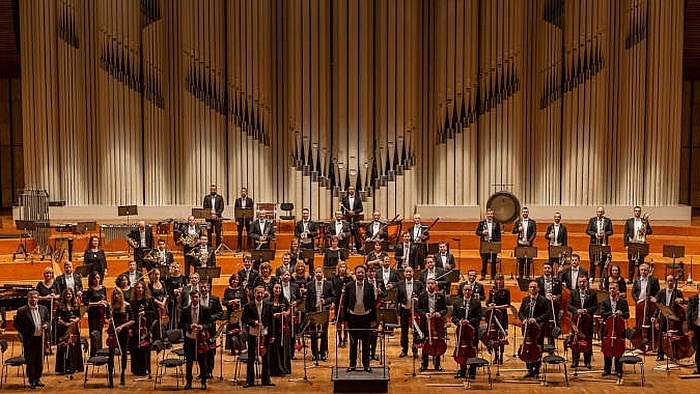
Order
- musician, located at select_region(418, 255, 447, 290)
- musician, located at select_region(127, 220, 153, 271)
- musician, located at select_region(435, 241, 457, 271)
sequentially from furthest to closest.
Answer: musician, located at select_region(127, 220, 153, 271)
musician, located at select_region(435, 241, 457, 271)
musician, located at select_region(418, 255, 447, 290)

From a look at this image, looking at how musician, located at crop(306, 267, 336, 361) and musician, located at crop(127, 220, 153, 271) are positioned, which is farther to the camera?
musician, located at crop(127, 220, 153, 271)

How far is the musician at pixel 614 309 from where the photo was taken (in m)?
9.98

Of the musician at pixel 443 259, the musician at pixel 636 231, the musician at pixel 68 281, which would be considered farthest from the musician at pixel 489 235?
the musician at pixel 68 281

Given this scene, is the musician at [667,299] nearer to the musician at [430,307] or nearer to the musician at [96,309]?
the musician at [430,307]

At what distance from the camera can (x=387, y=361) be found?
10867 millimetres

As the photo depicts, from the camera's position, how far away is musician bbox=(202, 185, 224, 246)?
14.4 metres

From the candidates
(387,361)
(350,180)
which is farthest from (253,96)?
(387,361)

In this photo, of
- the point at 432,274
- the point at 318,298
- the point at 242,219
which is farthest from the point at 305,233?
the point at 318,298

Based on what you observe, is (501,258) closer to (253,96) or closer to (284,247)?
(284,247)

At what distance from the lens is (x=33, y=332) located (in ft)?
32.1

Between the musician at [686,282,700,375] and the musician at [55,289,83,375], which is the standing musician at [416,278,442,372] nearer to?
the musician at [686,282,700,375]

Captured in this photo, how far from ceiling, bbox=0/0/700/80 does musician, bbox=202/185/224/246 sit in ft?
14.2

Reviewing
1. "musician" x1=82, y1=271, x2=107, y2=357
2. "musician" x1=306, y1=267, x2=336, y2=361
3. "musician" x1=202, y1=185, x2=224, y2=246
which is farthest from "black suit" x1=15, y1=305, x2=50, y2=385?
"musician" x1=202, y1=185, x2=224, y2=246

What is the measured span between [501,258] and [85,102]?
23.3 feet
